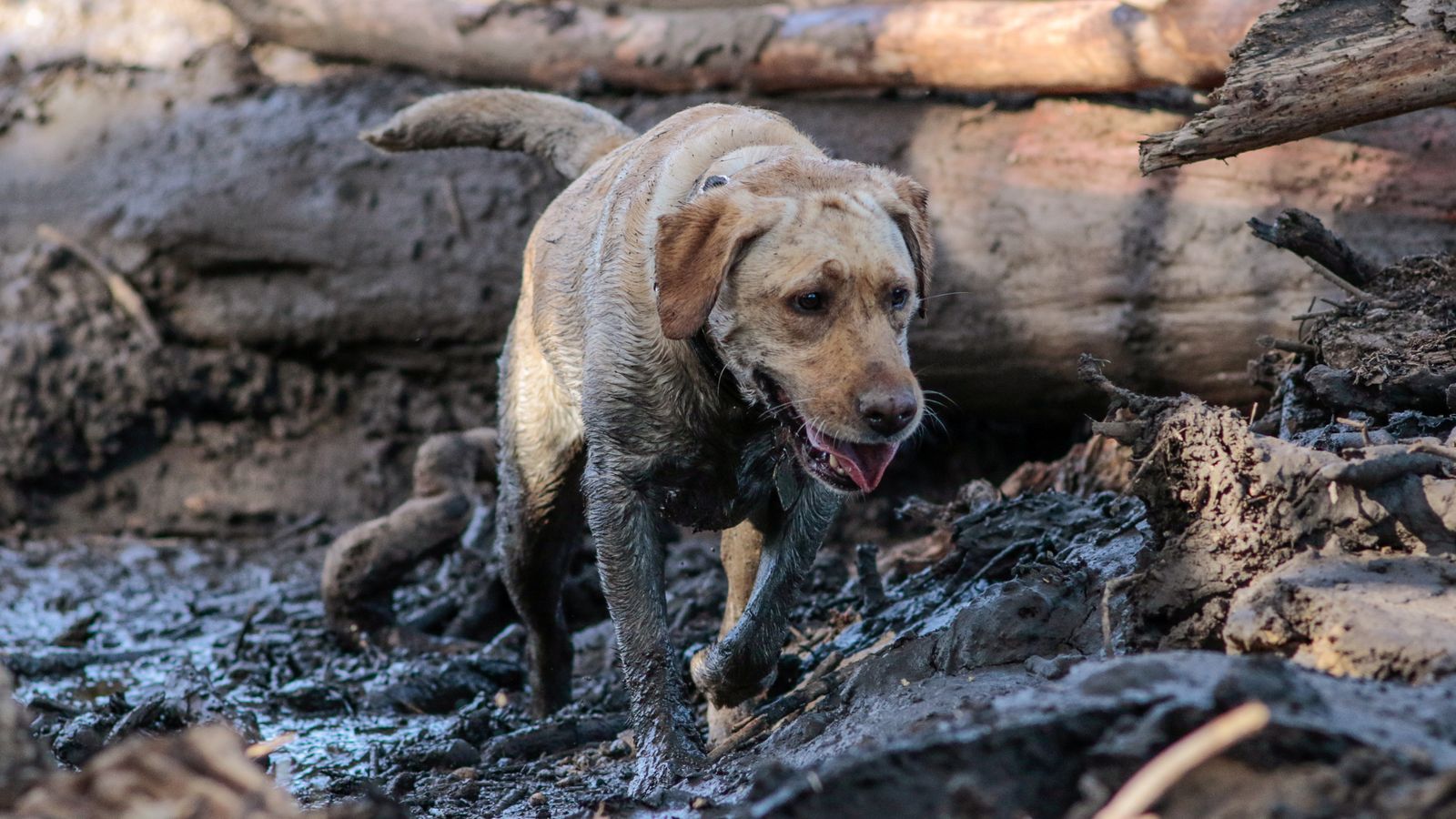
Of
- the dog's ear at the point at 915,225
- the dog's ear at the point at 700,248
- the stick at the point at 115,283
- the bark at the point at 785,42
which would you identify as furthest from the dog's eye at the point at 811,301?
the stick at the point at 115,283

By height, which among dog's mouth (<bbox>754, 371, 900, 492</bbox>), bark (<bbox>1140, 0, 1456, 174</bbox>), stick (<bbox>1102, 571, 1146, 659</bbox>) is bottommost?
stick (<bbox>1102, 571, 1146, 659</bbox>)

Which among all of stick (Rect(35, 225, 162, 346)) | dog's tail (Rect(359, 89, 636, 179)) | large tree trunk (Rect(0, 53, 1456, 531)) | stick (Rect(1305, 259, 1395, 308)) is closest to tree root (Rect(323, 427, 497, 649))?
large tree trunk (Rect(0, 53, 1456, 531))

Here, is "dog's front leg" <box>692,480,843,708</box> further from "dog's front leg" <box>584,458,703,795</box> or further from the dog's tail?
the dog's tail

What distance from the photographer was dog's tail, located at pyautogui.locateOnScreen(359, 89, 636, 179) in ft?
18.7

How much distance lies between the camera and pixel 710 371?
418cm

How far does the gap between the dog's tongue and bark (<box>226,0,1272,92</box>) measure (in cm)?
293

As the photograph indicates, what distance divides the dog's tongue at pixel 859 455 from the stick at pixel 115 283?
577 cm

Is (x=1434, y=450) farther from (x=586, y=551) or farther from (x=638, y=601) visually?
(x=586, y=551)

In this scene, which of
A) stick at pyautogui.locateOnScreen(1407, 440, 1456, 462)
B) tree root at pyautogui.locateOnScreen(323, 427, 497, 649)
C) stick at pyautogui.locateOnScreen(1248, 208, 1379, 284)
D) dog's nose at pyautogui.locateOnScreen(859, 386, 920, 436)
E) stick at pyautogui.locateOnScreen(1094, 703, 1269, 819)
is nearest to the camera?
stick at pyautogui.locateOnScreen(1094, 703, 1269, 819)

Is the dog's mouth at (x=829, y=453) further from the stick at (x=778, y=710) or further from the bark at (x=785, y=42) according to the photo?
the bark at (x=785, y=42)

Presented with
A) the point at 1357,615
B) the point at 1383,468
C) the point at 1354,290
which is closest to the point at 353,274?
the point at 1354,290

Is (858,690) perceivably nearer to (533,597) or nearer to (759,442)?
(759,442)

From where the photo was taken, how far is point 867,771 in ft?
7.97

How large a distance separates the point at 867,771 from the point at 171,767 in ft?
3.74
